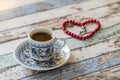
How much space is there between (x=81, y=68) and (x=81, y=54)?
0.24 feet

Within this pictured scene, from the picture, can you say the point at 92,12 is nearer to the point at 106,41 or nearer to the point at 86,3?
the point at 86,3

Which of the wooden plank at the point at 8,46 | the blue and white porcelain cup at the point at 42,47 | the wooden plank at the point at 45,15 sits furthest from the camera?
the wooden plank at the point at 45,15

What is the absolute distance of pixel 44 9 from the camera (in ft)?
4.14

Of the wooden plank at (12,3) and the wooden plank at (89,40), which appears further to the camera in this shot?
the wooden plank at (12,3)

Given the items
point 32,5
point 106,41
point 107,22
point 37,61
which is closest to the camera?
point 37,61

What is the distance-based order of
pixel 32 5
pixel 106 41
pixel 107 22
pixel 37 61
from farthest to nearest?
pixel 32 5 → pixel 107 22 → pixel 106 41 → pixel 37 61

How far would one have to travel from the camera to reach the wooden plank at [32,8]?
1.21m

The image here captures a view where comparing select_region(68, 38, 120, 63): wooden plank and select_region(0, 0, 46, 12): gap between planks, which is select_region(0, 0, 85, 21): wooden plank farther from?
select_region(68, 38, 120, 63): wooden plank

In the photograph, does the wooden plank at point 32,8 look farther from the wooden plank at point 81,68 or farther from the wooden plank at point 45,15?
the wooden plank at point 81,68

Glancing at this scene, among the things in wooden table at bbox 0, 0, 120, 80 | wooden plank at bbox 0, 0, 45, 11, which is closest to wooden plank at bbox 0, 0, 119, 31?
wooden table at bbox 0, 0, 120, 80

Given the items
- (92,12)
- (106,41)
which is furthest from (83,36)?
(92,12)

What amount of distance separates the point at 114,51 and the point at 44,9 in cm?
39

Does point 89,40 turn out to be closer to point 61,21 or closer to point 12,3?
point 61,21

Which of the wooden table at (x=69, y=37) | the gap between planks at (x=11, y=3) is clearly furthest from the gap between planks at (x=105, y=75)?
the gap between planks at (x=11, y=3)
